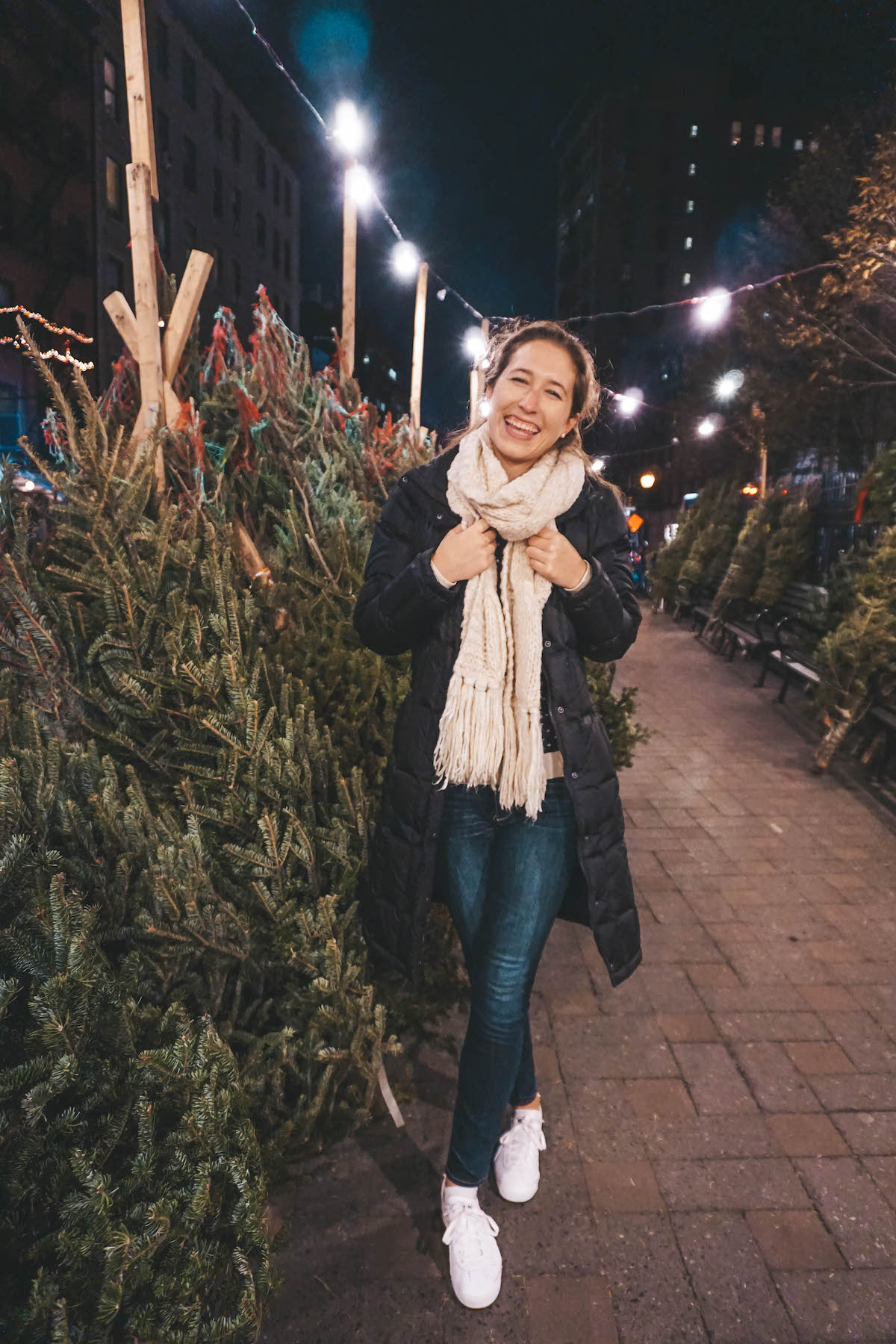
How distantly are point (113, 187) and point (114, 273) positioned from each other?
112 inches

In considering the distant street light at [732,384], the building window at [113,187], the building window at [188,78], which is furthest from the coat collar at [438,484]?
the building window at [188,78]

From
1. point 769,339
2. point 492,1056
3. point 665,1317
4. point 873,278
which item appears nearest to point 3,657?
point 492,1056

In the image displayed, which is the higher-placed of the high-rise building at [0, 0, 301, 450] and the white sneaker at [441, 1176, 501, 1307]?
the high-rise building at [0, 0, 301, 450]

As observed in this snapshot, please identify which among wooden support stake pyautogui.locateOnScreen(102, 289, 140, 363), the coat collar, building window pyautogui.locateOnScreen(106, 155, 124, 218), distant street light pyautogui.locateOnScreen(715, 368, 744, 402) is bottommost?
the coat collar

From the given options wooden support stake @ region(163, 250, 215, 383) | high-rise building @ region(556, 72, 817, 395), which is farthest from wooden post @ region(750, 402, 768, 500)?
high-rise building @ region(556, 72, 817, 395)

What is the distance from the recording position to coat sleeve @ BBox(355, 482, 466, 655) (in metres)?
1.98

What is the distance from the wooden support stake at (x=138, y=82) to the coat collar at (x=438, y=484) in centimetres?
303

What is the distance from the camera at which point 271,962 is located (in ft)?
7.47

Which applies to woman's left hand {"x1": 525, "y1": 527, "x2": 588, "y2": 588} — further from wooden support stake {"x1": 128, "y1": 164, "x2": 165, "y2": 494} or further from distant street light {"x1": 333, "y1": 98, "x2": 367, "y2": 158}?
distant street light {"x1": 333, "y1": 98, "x2": 367, "y2": 158}

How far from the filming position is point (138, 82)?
13.5 feet

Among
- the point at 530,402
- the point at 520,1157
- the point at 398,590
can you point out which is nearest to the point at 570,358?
the point at 530,402

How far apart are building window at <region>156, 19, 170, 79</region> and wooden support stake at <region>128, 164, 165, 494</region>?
33.2m

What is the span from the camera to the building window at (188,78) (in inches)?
1236

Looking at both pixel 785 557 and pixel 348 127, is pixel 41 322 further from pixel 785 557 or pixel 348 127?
pixel 785 557
